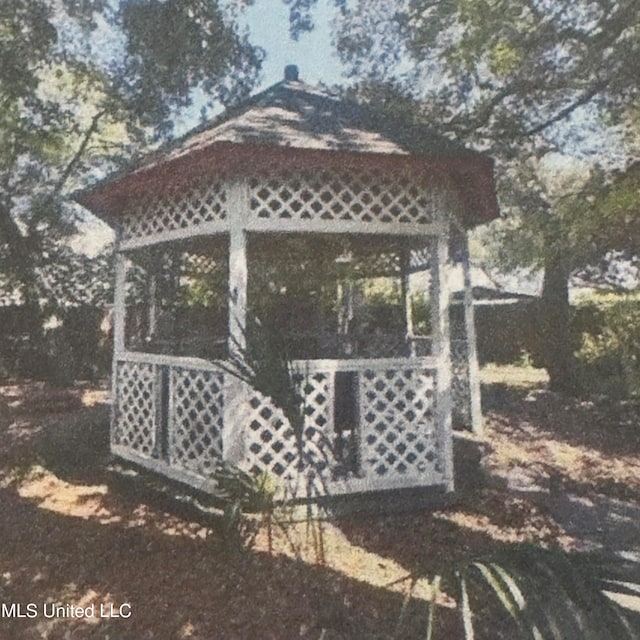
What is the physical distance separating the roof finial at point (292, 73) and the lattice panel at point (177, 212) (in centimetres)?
289

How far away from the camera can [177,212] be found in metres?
7.41

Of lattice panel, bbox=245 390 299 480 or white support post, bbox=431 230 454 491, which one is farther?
white support post, bbox=431 230 454 491

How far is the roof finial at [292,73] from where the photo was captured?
9.45 m

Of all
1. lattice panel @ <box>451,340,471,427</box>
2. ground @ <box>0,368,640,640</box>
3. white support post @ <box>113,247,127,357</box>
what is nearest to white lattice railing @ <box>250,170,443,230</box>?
white support post @ <box>113,247,127,357</box>

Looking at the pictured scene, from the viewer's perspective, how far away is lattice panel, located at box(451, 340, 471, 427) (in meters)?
11.0

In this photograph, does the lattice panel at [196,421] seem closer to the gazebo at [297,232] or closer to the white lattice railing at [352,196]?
the gazebo at [297,232]

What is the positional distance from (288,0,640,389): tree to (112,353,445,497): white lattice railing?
19.2 feet

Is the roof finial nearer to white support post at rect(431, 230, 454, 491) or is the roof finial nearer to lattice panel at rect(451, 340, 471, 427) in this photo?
white support post at rect(431, 230, 454, 491)

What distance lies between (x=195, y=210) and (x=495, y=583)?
5826 millimetres

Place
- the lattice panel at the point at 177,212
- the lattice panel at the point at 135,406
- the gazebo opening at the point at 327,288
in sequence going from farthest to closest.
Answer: the gazebo opening at the point at 327,288 < the lattice panel at the point at 135,406 < the lattice panel at the point at 177,212

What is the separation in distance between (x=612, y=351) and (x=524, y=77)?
7.27 meters

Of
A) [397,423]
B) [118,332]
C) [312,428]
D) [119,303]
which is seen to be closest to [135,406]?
[118,332]

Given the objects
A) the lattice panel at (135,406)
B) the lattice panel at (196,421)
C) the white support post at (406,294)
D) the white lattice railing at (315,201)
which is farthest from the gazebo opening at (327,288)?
the white lattice railing at (315,201)

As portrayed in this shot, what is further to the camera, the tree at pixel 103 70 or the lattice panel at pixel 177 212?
the tree at pixel 103 70
